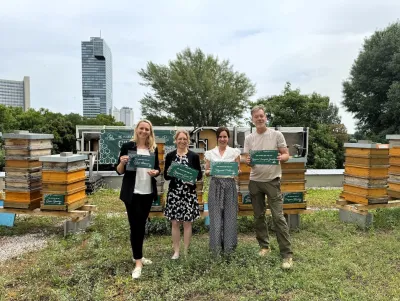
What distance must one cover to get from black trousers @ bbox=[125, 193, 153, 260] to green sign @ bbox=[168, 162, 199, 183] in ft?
1.30

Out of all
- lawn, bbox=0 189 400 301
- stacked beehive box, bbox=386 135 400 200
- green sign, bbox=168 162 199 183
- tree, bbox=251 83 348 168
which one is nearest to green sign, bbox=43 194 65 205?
lawn, bbox=0 189 400 301

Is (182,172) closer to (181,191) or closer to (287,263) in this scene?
(181,191)

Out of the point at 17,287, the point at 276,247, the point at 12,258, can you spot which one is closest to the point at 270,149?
the point at 276,247

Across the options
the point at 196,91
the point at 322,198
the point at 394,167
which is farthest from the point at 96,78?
the point at 394,167

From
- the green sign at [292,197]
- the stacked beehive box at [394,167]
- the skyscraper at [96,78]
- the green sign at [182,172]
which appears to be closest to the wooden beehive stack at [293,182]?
the green sign at [292,197]

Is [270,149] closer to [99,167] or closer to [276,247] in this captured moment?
[276,247]

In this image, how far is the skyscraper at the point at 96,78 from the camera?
58125 millimetres

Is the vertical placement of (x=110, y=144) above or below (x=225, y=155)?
below

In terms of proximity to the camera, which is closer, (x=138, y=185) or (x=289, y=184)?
(x=138, y=185)

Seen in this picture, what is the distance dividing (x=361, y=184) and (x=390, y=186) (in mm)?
1324

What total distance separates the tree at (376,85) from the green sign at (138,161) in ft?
65.4

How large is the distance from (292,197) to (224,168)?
215cm

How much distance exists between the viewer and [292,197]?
5695 millimetres

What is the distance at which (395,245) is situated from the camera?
5.08 metres
